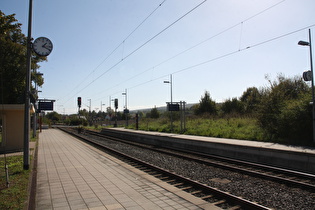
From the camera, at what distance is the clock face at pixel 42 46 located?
8.70 m

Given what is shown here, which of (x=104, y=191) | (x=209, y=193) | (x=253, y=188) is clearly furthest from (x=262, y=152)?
(x=104, y=191)

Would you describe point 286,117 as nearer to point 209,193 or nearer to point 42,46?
point 209,193

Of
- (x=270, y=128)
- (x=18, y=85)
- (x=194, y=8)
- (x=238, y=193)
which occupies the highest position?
(x=194, y=8)

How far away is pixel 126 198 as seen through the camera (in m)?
5.64

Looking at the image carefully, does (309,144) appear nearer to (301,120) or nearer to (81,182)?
(301,120)

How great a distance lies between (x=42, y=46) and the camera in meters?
8.78

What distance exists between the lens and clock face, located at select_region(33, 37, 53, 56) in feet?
28.5

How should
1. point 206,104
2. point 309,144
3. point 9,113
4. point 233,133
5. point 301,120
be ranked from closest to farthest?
1. point 309,144
2. point 301,120
3. point 9,113
4. point 233,133
5. point 206,104

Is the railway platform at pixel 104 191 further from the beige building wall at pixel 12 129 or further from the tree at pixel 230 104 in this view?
the tree at pixel 230 104

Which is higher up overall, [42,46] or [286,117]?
[42,46]

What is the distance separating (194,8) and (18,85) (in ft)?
49.1

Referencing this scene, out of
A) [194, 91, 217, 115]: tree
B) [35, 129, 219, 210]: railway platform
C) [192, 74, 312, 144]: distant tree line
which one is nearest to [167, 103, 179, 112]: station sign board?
[192, 74, 312, 144]: distant tree line

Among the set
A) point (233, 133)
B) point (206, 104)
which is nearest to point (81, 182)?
point (233, 133)

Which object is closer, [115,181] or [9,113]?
[115,181]
